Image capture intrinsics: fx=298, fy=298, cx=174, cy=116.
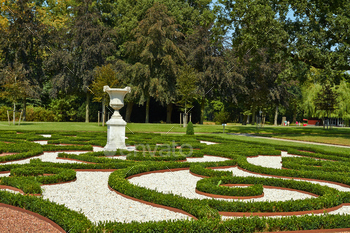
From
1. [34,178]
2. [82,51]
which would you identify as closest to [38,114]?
[82,51]

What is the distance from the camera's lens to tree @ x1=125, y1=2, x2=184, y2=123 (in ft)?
95.2

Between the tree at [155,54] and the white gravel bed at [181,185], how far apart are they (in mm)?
22245

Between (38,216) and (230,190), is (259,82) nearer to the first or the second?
(230,190)

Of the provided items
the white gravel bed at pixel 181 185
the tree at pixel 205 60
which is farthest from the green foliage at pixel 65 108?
the white gravel bed at pixel 181 185

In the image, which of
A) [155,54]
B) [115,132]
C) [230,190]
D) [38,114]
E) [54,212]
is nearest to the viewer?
[54,212]

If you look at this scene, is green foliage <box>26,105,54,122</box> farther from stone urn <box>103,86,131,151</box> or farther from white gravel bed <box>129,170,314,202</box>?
white gravel bed <box>129,170,314,202</box>

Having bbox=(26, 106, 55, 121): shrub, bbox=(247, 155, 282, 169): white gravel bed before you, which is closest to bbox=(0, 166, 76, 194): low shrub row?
bbox=(247, 155, 282, 169): white gravel bed

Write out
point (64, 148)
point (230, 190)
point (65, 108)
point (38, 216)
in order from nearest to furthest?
point (38, 216) → point (230, 190) → point (64, 148) → point (65, 108)

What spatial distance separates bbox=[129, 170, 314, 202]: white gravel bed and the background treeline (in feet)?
46.1

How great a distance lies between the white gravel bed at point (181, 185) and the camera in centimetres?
536

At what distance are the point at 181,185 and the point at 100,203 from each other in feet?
6.25

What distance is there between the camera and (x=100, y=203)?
182 inches

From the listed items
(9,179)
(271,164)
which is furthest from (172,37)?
(9,179)

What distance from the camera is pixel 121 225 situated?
3.41 meters
